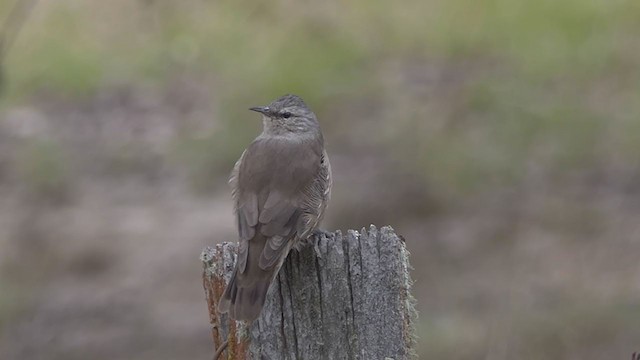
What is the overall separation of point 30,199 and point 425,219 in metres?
2.63

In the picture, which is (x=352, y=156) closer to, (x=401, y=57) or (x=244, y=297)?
(x=401, y=57)

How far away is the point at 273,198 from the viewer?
4.89m

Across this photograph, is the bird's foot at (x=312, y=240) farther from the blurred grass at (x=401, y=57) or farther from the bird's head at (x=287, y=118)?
the blurred grass at (x=401, y=57)

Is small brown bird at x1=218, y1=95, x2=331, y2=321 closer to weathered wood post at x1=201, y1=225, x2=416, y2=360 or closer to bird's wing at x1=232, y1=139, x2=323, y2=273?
bird's wing at x1=232, y1=139, x2=323, y2=273

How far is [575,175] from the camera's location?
31.1ft

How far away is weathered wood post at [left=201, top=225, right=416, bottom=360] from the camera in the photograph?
385 centimetres

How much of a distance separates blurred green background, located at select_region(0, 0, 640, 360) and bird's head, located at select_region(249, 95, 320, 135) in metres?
1.98

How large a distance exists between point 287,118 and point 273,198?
108cm

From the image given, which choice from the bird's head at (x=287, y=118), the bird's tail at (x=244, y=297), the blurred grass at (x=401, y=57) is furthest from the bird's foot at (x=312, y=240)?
the blurred grass at (x=401, y=57)

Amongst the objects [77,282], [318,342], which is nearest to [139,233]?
[77,282]

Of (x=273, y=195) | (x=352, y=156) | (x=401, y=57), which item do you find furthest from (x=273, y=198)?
(x=401, y=57)

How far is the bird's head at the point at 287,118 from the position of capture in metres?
5.84

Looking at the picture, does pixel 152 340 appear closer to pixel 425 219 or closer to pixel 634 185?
pixel 425 219

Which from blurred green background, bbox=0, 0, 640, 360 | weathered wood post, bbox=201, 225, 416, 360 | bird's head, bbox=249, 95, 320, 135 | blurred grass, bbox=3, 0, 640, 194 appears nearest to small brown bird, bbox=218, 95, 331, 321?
bird's head, bbox=249, 95, 320, 135
